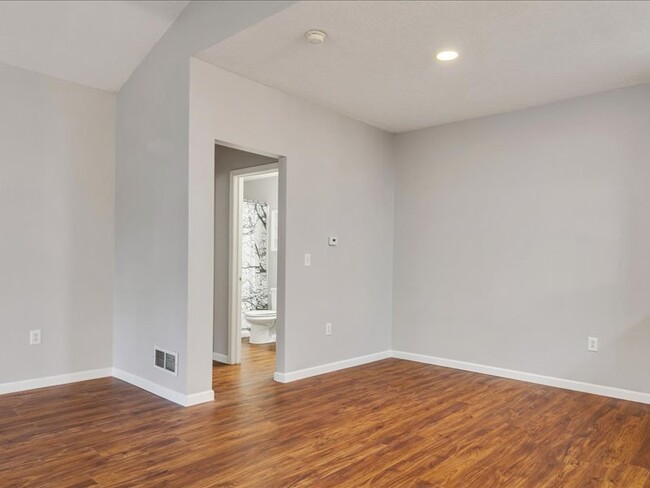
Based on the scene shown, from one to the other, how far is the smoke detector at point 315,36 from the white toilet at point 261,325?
362 centimetres

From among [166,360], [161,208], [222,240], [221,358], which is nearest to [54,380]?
[166,360]

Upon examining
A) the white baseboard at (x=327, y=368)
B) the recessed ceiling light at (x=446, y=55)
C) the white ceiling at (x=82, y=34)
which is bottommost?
the white baseboard at (x=327, y=368)

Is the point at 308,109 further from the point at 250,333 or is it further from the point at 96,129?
the point at 250,333

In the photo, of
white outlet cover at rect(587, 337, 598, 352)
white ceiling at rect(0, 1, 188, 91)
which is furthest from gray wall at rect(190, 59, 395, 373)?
white outlet cover at rect(587, 337, 598, 352)

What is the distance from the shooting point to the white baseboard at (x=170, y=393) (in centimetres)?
340

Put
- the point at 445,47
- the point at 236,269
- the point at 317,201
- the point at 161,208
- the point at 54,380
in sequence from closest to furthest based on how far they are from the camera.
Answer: the point at 445,47
the point at 161,208
the point at 54,380
the point at 317,201
the point at 236,269

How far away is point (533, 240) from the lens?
425cm

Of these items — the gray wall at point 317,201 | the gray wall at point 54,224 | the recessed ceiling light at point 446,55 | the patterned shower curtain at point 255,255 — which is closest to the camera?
the recessed ceiling light at point 446,55

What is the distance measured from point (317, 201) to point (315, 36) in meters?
1.68

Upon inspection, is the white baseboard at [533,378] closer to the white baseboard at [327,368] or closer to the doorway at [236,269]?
the white baseboard at [327,368]

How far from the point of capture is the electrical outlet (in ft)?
12.3

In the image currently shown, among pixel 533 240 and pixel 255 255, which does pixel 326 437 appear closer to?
pixel 533 240

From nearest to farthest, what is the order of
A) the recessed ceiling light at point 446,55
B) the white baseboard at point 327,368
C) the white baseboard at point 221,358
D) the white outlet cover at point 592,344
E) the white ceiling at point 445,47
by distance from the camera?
1. the white ceiling at point 445,47
2. the recessed ceiling light at point 446,55
3. the white outlet cover at point 592,344
4. the white baseboard at point 327,368
5. the white baseboard at point 221,358

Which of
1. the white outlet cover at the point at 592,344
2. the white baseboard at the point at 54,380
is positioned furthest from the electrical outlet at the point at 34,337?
the white outlet cover at the point at 592,344
